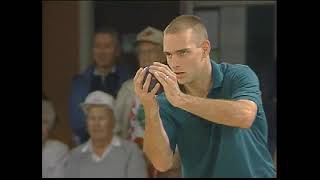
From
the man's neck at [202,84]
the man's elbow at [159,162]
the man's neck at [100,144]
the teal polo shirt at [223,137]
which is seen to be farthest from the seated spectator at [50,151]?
the man's neck at [202,84]

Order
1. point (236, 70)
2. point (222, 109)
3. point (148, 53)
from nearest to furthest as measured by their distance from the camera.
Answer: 1. point (222, 109)
2. point (236, 70)
3. point (148, 53)

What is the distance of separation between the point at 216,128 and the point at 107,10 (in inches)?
29.5

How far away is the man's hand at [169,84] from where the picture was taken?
8.38 feet

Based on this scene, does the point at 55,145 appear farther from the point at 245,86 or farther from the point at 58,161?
the point at 245,86

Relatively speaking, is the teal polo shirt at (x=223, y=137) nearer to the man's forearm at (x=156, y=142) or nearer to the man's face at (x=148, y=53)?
the man's forearm at (x=156, y=142)

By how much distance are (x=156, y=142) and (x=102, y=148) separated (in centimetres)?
43

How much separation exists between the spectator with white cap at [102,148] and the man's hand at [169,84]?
1.33 ft

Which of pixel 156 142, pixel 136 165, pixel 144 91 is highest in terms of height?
pixel 144 91

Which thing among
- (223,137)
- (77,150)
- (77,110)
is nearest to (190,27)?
(223,137)

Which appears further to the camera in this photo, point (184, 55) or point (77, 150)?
point (77, 150)

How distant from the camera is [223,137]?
2.61 metres
